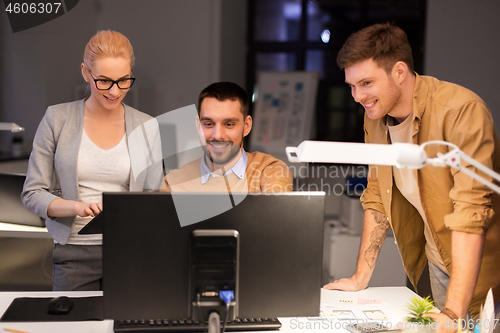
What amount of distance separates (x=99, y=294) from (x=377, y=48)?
1208mm

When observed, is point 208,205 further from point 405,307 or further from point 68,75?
point 68,75

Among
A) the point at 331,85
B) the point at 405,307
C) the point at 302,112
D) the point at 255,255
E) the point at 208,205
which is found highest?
the point at 331,85

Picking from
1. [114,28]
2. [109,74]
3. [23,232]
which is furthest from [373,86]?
[114,28]

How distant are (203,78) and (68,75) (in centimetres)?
135

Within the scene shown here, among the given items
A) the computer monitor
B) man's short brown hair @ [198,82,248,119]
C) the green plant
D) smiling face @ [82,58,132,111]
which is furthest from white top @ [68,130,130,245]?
the green plant

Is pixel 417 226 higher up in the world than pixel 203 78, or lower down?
lower down

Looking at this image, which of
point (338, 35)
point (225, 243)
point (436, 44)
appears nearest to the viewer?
point (225, 243)

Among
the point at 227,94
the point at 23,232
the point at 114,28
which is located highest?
the point at 114,28

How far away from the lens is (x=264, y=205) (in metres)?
1.02

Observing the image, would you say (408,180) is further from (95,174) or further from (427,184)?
(95,174)

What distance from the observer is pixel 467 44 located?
4.25m

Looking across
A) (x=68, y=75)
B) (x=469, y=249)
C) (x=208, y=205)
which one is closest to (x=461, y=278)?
(x=469, y=249)

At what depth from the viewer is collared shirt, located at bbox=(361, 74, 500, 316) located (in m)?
1.24

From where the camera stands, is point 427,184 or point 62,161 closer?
point 427,184
